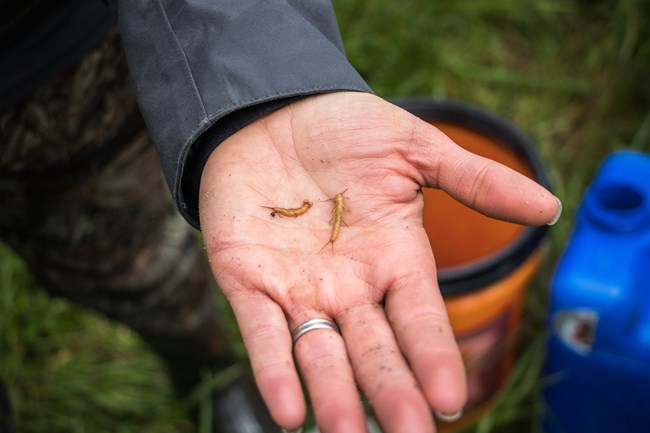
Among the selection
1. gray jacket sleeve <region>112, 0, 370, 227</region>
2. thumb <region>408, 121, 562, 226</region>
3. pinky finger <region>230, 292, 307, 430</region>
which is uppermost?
gray jacket sleeve <region>112, 0, 370, 227</region>

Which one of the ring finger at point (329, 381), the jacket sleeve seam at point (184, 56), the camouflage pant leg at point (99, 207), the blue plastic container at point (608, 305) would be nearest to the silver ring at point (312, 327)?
the ring finger at point (329, 381)

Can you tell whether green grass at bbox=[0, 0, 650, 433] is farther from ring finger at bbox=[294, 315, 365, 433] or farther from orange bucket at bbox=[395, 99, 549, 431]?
ring finger at bbox=[294, 315, 365, 433]

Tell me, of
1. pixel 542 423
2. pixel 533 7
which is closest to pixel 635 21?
pixel 533 7

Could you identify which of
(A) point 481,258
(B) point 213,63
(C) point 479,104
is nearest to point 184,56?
(B) point 213,63

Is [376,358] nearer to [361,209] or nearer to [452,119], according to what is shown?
[361,209]

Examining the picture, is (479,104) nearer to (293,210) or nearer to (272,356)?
(293,210)

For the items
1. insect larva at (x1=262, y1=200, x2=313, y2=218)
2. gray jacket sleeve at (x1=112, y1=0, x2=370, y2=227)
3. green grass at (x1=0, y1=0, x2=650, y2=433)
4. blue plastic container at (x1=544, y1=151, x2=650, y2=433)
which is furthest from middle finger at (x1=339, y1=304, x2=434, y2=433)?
green grass at (x1=0, y1=0, x2=650, y2=433)
